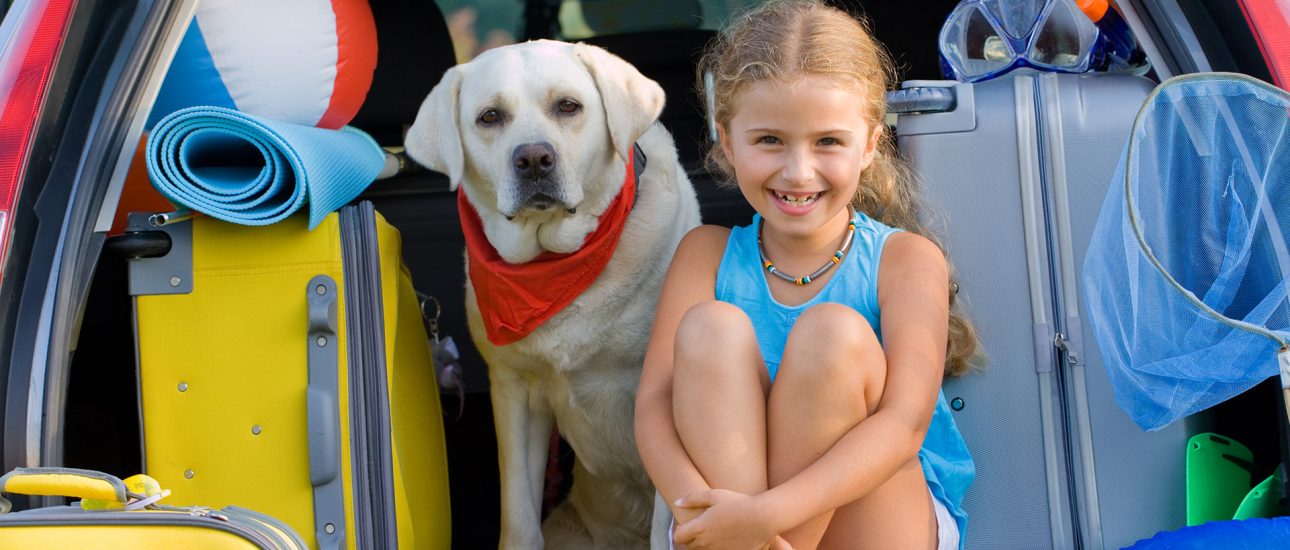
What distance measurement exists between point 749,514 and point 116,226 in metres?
1.44

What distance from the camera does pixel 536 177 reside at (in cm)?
201

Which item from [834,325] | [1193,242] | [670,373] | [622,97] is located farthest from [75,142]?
[1193,242]

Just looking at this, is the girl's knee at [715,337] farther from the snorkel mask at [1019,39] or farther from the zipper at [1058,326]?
the snorkel mask at [1019,39]

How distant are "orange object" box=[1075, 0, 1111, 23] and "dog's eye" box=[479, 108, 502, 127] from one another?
3.35 ft

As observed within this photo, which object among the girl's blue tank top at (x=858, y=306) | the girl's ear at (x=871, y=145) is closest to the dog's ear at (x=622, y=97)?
the girl's blue tank top at (x=858, y=306)

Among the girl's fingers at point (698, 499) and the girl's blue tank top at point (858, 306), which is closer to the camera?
the girl's fingers at point (698, 499)

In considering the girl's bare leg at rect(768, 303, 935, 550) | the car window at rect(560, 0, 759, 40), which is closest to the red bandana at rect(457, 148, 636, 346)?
the girl's bare leg at rect(768, 303, 935, 550)

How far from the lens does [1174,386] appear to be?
1537mm

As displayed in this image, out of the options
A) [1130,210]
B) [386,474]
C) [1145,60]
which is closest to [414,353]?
[386,474]

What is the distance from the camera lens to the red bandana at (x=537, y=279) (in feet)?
6.66

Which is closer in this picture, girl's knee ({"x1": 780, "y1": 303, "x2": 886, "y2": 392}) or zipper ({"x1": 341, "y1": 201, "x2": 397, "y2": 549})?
girl's knee ({"x1": 780, "y1": 303, "x2": 886, "y2": 392})

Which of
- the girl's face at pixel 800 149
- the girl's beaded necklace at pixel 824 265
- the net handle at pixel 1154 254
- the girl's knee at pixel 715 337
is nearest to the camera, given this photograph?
the net handle at pixel 1154 254

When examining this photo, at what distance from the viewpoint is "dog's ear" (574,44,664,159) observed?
2064mm

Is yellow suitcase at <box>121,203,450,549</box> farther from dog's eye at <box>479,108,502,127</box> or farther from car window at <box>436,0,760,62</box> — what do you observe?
car window at <box>436,0,760,62</box>
